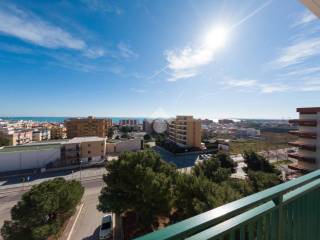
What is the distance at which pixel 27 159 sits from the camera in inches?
744

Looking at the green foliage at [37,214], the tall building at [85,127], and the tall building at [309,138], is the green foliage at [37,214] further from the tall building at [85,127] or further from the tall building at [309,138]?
the tall building at [85,127]

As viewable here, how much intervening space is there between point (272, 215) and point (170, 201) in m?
6.45

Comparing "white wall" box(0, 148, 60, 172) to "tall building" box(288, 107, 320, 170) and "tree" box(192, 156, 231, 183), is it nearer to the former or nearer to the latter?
"tree" box(192, 156, 231, 183)

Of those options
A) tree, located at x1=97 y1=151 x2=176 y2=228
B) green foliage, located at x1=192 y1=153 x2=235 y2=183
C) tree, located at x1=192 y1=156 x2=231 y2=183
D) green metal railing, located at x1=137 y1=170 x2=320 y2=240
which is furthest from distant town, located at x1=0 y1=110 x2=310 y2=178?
green metal railing, located at x1=137 y1=170 x2=320 y2=240

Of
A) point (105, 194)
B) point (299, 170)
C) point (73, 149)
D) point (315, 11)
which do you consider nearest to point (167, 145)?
point (73, 149)

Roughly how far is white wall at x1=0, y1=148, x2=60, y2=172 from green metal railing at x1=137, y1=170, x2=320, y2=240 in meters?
21.9

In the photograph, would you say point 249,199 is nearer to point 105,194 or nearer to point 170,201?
point 170,201

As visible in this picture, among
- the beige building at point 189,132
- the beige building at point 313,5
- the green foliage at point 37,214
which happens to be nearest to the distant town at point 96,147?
the beige building at point 189,132

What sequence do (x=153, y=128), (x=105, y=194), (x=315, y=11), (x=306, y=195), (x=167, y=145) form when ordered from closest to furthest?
(x=306, y=195)
(x=315, y=11)
(x=105, y=194)
(x=167, y=145)
(x=153, y=128)

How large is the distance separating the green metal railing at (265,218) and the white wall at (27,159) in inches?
864

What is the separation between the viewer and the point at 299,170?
529 inches

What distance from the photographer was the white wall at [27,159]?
18219 mm

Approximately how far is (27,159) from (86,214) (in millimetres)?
12531

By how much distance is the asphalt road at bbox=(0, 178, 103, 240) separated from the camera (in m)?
8.66
